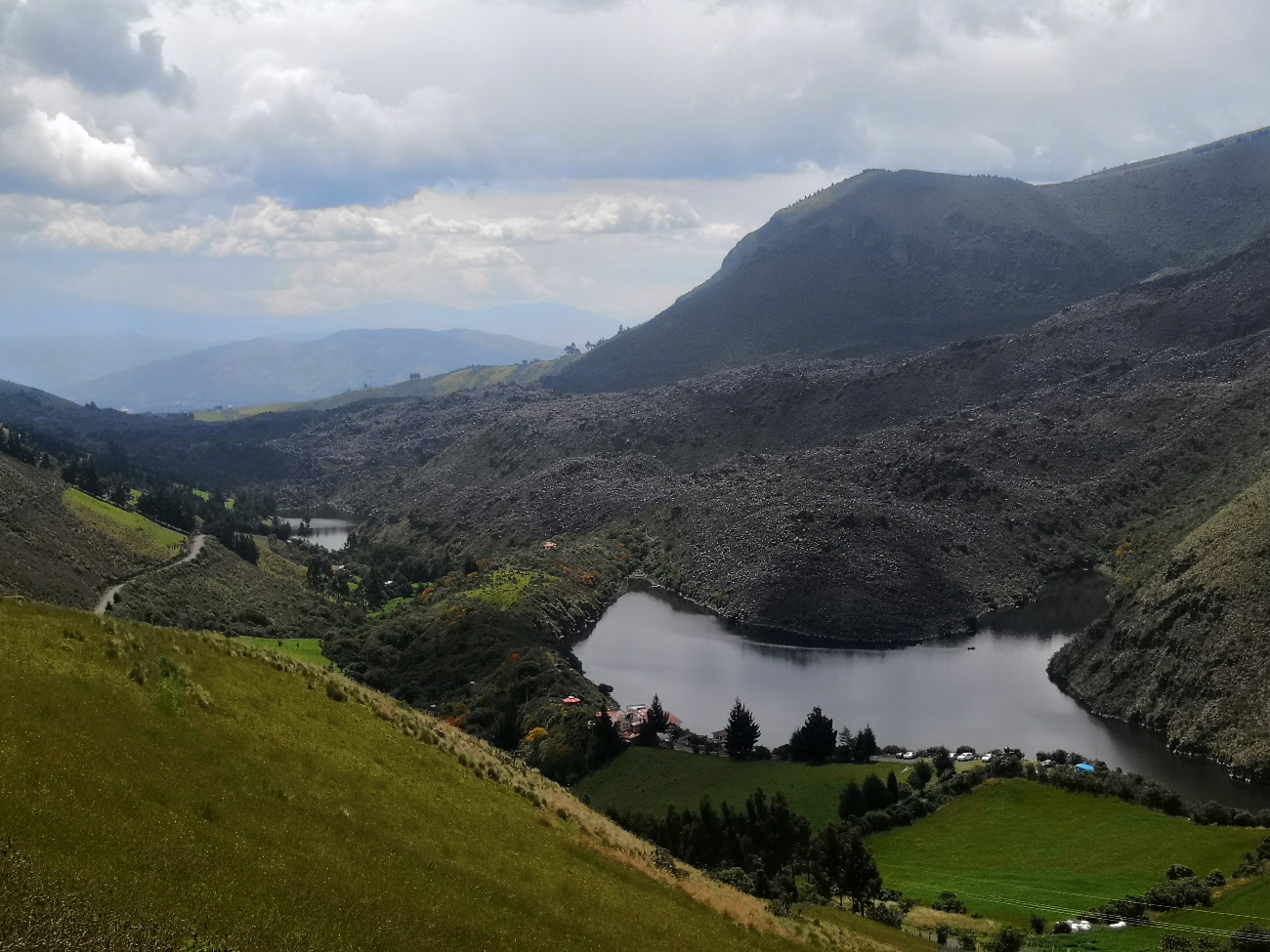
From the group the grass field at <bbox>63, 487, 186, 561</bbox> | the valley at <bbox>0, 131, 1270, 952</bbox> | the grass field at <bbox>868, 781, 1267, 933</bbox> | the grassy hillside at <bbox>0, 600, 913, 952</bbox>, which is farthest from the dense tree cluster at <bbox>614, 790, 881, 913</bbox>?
the grass field at <bbox>63, 487, 186, 561</bbox>

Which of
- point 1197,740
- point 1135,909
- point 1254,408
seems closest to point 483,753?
point 1135,909

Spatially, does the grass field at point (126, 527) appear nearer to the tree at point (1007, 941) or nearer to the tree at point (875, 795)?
the tree at point (875, 795)

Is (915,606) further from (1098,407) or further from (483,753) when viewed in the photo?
(483,753)

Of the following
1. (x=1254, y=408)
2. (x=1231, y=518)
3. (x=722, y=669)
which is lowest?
(x=722, y=669)

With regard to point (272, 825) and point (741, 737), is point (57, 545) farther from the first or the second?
point (272, 825)

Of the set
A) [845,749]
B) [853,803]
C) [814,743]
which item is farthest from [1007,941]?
[845,749]

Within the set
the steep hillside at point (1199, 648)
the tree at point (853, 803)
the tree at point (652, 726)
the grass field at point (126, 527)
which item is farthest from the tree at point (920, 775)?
the grass field at point (126, 527)

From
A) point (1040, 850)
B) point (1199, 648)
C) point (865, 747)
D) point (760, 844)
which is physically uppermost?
point (1199, 648)

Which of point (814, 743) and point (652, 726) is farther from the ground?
point (652, 726)
